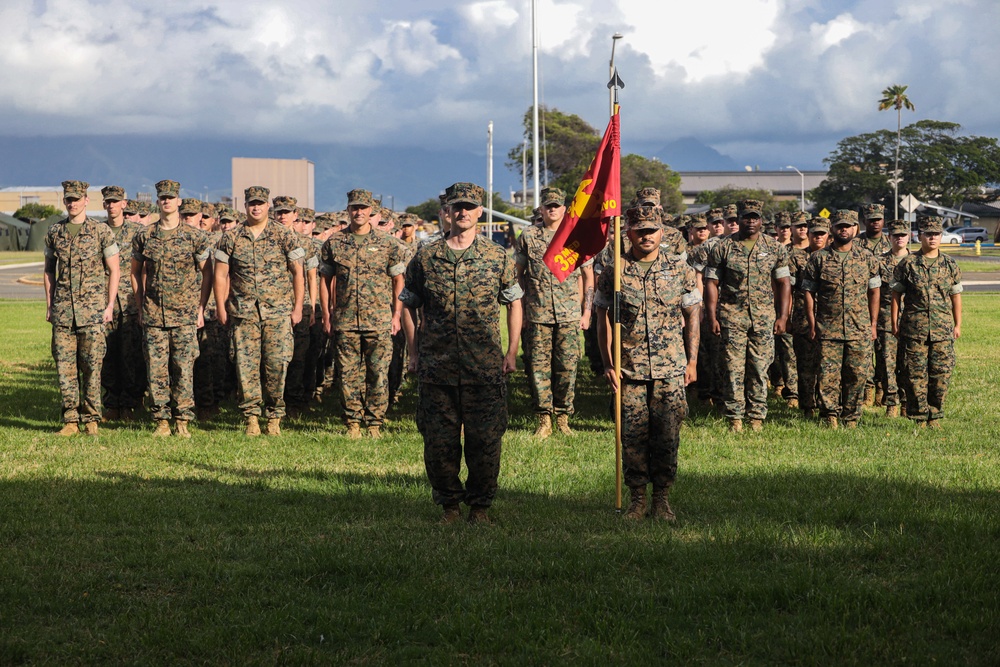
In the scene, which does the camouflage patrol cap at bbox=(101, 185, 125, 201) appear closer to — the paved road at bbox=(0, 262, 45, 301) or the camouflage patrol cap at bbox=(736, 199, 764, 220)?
the camouflage patrol cap at bbox=(736, 199, 764, 220)

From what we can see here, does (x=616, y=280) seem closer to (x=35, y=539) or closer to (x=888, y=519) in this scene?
(x=888, y=519)

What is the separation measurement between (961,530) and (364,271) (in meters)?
6.29

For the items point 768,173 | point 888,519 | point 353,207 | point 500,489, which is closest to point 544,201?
point 353,207

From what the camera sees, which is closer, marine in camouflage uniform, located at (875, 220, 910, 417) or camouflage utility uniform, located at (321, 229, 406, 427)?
camouflage utility uniform, located at (321, 229, 406, 427)

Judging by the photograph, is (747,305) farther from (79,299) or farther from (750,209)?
(79,299)

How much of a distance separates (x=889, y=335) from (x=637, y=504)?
6061 millimetres

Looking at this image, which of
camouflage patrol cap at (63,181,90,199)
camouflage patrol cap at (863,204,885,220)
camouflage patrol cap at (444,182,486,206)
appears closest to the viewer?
camouflage patrol cap at (444,182,486,206)

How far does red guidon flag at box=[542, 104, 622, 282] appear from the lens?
816 cm

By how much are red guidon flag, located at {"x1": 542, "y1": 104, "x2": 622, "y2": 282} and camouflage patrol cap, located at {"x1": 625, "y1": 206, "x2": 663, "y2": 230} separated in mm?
184

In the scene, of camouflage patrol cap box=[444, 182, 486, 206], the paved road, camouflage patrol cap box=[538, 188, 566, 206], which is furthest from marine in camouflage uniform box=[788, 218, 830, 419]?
the paved road

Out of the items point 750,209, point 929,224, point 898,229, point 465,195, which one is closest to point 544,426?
point 750,209

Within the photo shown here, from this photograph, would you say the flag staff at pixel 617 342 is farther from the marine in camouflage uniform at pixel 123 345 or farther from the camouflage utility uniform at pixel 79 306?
the marine in camouflage uniform at pixel 123 345

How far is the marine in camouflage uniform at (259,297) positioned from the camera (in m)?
11.3

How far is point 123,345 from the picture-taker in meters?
12.5
